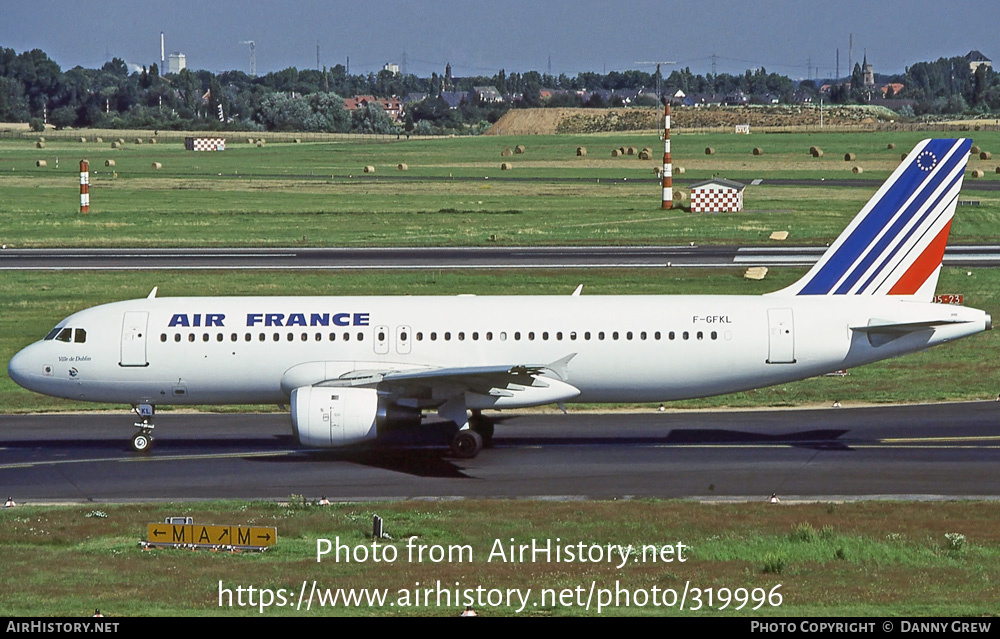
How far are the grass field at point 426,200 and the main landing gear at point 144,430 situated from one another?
41.6 m

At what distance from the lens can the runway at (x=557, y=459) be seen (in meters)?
30.1

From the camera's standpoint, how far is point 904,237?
3456cm

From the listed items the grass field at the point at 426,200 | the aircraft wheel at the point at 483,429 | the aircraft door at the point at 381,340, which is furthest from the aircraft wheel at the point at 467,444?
the grass field at the point at 426,200

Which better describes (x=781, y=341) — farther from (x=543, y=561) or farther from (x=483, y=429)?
(x=543, y=561)

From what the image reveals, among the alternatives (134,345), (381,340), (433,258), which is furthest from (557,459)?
(433,258)

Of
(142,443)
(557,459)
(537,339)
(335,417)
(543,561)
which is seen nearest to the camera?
(543,561)

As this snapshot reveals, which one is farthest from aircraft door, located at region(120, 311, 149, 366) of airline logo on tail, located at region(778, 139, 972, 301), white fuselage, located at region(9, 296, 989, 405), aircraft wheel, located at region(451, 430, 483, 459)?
airline logo on tail, located at region(778, 139, 972, 301)

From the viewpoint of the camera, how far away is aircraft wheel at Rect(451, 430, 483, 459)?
109 ft

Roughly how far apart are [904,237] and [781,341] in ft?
15.0

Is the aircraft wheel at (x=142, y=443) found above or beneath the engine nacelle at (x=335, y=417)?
beneath


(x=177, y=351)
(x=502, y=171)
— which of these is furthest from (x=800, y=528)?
(x=502, y=171)

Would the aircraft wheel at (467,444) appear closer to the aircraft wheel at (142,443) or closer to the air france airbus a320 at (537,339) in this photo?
the air france airbus a320 at (537,339)

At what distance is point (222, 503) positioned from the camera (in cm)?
2877

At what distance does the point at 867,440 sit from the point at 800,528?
1060cm
